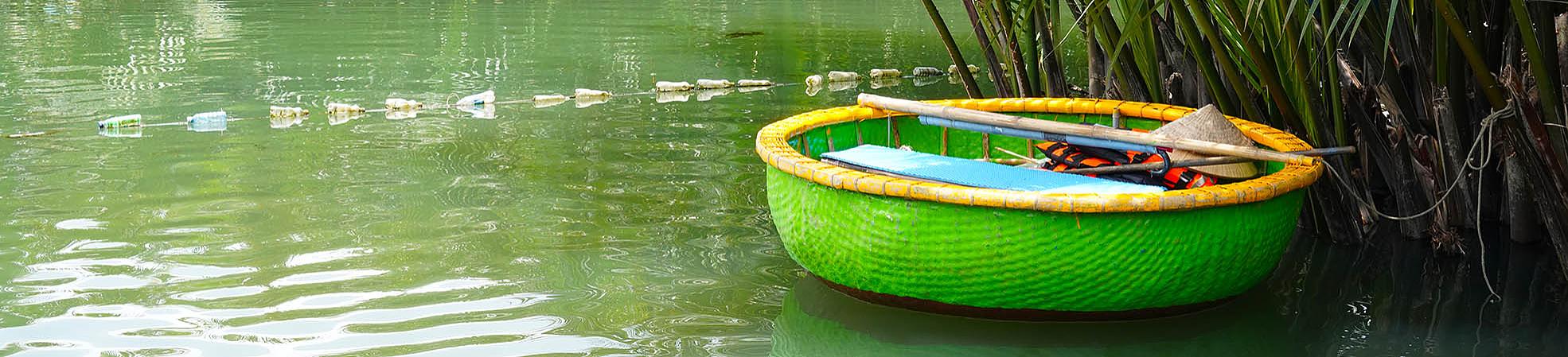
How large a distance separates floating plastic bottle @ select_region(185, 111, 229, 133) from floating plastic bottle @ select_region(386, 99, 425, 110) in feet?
1.97

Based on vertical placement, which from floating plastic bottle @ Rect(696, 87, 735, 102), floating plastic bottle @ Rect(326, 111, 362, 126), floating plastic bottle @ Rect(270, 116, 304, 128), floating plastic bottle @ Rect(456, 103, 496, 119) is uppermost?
floating plastic bottle @ Rect(696, 87, 735, 102)

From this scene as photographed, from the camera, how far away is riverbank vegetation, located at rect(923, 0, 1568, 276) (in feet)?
9.29

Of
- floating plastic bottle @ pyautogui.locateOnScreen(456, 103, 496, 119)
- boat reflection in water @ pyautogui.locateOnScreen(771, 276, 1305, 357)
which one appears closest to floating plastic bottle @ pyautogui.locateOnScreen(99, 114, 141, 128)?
floating plastic bottle @ pyautogui.locateOnScreen(456, 103, 496, 119)

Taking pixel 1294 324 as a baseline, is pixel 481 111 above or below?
below

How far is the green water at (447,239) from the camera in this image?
278 cm

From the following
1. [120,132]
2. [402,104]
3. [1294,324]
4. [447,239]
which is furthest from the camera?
[402,104]

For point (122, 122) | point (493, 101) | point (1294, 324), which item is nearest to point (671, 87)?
point (493, 101)

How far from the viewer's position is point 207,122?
17.0 feet

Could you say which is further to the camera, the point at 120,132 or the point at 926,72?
the point at 926,72

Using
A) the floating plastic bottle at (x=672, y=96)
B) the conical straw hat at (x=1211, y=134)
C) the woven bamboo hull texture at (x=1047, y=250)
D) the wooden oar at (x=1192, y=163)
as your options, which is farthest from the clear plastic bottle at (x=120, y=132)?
the conical straw hat at (x=1211, y=134)

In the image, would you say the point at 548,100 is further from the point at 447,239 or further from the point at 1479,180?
the point at 1479,180

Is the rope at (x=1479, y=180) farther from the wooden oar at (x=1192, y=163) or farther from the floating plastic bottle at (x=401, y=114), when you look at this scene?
the floating plastic bottle at (x=401, y=114)

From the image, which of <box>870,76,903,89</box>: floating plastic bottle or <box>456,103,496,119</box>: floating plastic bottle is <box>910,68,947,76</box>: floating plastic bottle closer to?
<box>870,76,903,89</box>: floating plastic bottle

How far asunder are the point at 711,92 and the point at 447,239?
110 inches
